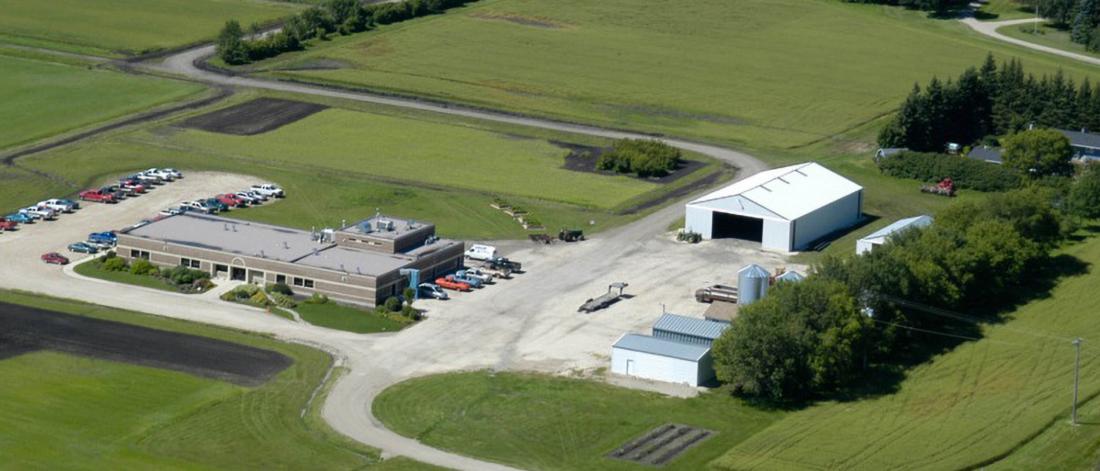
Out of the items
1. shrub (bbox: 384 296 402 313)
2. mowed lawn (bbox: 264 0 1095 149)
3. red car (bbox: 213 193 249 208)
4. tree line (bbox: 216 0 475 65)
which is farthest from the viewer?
tree line (bbox: 216 0 475 65)

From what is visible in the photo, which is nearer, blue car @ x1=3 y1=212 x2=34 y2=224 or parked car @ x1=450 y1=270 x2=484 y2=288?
parked car @ x1=450 y1=270 x2=484 y2=288

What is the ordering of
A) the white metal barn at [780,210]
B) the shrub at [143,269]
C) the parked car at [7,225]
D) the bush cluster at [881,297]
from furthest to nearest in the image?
the parked car at [7,225], the white metal barn at [780,210], the shrub at [143,269], the bush cluster at [881,297]

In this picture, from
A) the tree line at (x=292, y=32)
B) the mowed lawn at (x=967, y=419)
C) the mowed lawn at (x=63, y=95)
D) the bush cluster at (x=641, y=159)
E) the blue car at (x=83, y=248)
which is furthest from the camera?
the tree line at (x=292, y=32)

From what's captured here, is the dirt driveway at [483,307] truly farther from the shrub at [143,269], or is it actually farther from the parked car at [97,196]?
the shrub at [143,269]

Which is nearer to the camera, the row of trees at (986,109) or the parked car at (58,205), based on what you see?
the parked car at (58,205)

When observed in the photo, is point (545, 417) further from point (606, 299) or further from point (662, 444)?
point (606, 299)

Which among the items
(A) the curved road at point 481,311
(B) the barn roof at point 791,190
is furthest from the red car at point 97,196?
(B) the barn roof at point 791,190

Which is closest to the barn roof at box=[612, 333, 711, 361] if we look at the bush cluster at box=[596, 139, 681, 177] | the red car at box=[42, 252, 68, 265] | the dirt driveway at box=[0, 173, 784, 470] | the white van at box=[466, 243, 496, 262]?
the dirt driveway at box=[0, 173, 784, 470]

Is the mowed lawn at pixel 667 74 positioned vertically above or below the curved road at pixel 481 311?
above

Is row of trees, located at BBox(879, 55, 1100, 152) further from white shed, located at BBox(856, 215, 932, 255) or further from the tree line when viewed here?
the tree line
